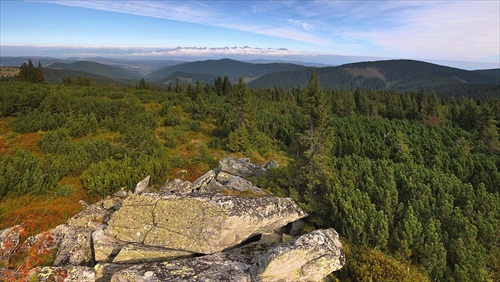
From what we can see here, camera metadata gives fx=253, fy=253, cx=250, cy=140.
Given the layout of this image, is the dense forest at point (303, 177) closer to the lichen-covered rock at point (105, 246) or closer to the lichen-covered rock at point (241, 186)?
the lichen-covered rock at point (241, 186)

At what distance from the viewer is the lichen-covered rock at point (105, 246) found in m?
10.8

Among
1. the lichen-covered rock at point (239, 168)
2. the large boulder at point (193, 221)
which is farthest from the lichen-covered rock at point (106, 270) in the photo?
the lichen-covered rock at point (239, 168)

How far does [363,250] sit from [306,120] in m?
9.03

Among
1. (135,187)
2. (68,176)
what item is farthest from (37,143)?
(135,187)

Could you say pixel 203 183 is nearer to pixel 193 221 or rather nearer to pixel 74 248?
pixel 193 221

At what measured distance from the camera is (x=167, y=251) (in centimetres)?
1071

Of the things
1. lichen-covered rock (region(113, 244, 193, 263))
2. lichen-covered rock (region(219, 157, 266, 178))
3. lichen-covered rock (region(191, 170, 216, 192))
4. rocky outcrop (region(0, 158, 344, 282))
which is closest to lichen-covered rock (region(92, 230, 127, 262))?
rocky outcrop (region(0, 158, 344, 282))

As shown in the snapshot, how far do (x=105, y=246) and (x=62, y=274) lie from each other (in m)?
1.95

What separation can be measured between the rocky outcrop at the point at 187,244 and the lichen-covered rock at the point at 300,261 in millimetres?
33

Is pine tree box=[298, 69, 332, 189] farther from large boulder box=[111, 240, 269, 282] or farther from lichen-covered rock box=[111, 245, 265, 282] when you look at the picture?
lichen-covered rock box=[111, 245, 265, 282]

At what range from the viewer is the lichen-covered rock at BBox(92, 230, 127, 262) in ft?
35.4

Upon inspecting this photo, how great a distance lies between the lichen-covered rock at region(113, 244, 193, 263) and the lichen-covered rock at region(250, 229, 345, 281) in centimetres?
353

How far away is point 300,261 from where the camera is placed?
9.58m

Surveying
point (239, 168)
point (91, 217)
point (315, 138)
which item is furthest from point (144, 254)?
point (315, 138)
